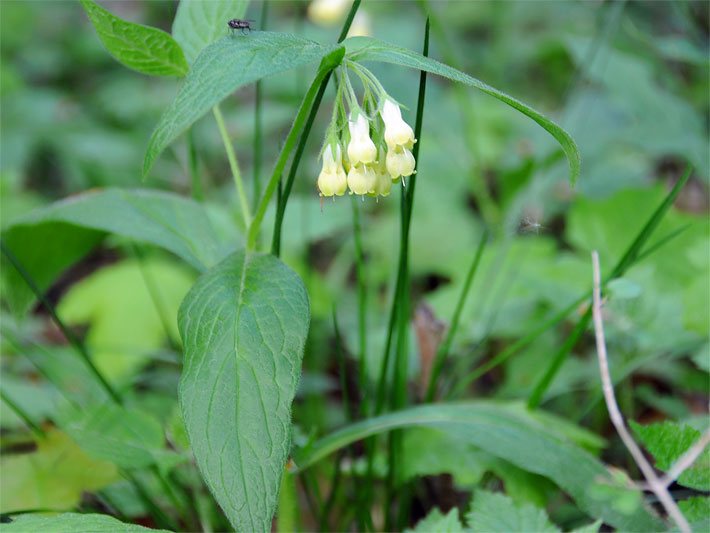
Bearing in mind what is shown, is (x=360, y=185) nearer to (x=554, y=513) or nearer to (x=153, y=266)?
(x=554, y=513)

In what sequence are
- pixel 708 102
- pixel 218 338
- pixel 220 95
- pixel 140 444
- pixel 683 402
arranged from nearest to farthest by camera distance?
pixel 220 95
pixel 218 338
pixel 140 444
pixel 683 402
pixel 708 102

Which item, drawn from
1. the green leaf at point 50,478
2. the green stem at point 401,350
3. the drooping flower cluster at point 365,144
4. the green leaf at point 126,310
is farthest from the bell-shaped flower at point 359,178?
the green leaf at point 126,310

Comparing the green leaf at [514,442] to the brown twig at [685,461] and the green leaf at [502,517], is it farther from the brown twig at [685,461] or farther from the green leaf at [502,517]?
the brown twig at [685,461]

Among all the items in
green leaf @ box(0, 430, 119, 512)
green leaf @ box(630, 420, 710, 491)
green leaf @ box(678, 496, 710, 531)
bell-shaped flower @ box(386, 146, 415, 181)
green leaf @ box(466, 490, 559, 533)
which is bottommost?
green leaf @ box(0, 430, 119, 512)

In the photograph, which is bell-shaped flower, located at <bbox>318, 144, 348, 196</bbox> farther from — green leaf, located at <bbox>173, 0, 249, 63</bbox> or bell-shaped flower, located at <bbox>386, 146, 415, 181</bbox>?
green leaf, located at <bbox>173, 0, 249, 63</bbox>

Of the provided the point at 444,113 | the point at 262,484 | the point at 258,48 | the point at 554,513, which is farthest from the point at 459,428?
the point at 444,113

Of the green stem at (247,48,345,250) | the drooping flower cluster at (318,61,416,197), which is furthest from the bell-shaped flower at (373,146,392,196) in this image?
the green stem at (247,48,345,250)

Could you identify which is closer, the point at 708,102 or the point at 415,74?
the point at 708,102

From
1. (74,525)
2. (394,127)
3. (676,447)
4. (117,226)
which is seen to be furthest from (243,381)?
(676,447)
